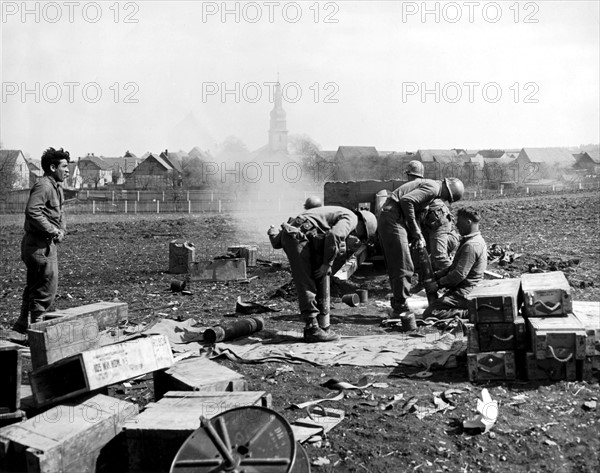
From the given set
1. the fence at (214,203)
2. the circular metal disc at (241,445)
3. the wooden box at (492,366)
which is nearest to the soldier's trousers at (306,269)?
the wooden box at (492,366)

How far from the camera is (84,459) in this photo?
5.29 meters

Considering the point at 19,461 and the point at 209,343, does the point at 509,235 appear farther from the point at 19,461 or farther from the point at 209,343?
the point at 19,461

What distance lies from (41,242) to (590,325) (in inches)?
252

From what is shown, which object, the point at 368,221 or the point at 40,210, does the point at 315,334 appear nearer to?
the point at 368,221

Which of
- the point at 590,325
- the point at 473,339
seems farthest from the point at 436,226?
the point at 590,325

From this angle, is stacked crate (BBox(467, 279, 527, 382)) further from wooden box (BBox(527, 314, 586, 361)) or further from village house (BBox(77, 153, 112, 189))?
village house (BBox(77, 153, 112, 189))

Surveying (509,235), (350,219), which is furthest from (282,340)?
(509,235)

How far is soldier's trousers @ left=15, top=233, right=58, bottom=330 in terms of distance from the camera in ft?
30.4

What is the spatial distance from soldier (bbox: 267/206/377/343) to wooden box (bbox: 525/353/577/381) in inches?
115

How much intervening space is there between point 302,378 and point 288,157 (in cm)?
4393

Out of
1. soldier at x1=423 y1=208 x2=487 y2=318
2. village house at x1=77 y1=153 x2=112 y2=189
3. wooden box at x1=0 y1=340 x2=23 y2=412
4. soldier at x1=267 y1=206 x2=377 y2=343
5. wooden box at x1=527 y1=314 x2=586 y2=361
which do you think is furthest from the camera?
village house at x1=77 y1=153 x2=112 y2=189

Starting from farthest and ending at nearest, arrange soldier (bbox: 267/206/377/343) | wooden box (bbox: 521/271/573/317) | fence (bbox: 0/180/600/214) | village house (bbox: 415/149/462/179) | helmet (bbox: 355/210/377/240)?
1. village house (bbox: 415/149/462/179)
2. fence (bbox: 0/180/600/214)
3. helmet (bbox: 355/210/377/240)
4. soldier (bbox: 267/206/377/343)
5. wooden box (bbox: 521/271/573/317)

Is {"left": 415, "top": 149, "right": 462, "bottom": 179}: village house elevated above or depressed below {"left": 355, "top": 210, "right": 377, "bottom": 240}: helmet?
above

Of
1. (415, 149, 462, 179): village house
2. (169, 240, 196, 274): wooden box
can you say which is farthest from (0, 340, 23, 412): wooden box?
(415, 149, 462, 179): village house
